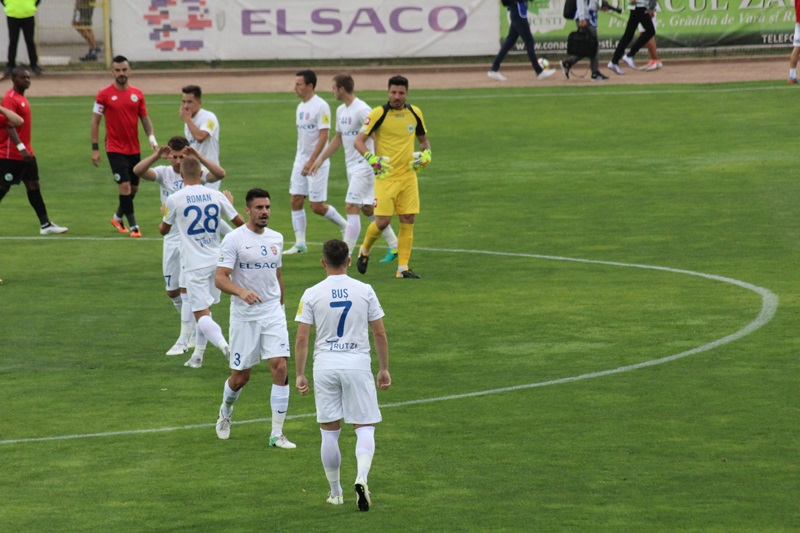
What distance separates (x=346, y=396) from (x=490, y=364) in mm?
4616

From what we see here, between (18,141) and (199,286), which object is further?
(18,141)

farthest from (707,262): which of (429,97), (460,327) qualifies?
(429,97)

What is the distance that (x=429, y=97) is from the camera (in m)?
34.9

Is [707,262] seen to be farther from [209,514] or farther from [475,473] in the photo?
[209,514]

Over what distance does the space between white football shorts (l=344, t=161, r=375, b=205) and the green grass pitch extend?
113 centimetres

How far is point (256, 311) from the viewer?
12.0 meters

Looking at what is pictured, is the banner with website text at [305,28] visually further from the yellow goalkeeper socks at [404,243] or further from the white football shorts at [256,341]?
the white football shorts at [256,341]

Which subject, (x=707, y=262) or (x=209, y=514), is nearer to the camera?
(x=209, y=514)

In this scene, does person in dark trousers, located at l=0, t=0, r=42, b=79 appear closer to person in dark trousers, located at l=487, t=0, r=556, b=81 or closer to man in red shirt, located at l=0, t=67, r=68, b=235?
person in dark trousers, located at l=487, t=0, r=556, b=81

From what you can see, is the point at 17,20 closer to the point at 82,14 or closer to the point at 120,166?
the point at 82,14

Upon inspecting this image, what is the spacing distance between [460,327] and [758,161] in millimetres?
13038

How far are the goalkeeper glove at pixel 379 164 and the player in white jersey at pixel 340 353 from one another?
841 centimetres

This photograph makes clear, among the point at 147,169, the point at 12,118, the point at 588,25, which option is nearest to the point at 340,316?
the point at 147,169

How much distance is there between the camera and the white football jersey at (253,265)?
12.0m
